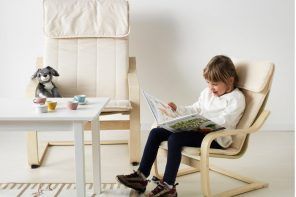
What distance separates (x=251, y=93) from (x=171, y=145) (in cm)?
53

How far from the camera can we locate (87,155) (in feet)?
9.63

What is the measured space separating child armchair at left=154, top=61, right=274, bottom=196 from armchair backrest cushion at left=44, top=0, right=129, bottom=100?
3.00ft

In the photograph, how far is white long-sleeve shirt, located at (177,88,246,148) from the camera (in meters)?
2.19

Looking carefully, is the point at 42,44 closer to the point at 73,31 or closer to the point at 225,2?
the point at 73,31

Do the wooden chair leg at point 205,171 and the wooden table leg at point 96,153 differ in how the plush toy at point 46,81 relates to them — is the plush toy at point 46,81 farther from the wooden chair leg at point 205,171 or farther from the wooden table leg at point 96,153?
the wooden chair leg at point 205,171

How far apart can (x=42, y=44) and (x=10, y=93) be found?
465mm

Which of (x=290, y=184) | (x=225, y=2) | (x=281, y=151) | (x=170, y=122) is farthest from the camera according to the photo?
(x=225, y=2)

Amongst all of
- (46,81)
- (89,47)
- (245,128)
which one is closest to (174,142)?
(245,128)

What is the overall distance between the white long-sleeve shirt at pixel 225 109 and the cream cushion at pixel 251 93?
0.12ft

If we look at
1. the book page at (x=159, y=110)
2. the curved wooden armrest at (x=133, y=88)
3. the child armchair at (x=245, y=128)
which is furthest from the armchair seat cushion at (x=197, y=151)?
the curved wooden armrest at (x=133, y=88)

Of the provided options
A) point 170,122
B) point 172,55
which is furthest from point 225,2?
point 170,122

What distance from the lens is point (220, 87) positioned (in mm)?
2266

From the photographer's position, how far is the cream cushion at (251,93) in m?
2.18

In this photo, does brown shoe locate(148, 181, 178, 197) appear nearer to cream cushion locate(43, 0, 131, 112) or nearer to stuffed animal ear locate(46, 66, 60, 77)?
cream cushion locate(43, 0, 131, 112)
